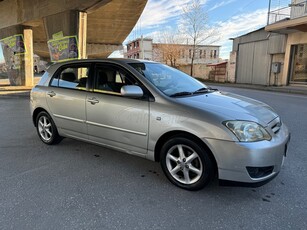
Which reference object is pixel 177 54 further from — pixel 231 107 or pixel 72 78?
pixel 231 107

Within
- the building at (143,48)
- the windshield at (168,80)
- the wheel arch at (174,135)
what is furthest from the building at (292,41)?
the building at (143,48)

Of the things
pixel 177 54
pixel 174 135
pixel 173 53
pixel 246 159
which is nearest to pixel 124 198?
pixel 174 135

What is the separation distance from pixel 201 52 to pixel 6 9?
4605 cm

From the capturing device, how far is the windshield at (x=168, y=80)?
3.54 m

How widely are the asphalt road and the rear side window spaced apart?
1216mm

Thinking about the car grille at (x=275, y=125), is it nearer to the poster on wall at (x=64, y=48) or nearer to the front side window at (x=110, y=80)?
the front side window at (x=110, y=80)

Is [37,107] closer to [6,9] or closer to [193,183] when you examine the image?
[193,183]

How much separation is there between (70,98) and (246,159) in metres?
2.95

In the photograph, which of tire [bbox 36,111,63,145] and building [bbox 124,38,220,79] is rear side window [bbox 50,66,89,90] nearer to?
tire [bbox 36,111,63,145]

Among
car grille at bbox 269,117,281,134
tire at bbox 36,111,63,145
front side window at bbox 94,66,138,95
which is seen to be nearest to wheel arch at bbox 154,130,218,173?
car grille at bbox 269,117,281,134

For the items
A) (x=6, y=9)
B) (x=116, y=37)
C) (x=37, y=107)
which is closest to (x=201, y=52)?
(x=116, y=37)

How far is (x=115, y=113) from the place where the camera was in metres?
3.64

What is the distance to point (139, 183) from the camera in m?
3.32

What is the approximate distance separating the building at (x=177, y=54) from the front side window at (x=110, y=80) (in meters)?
28.5
